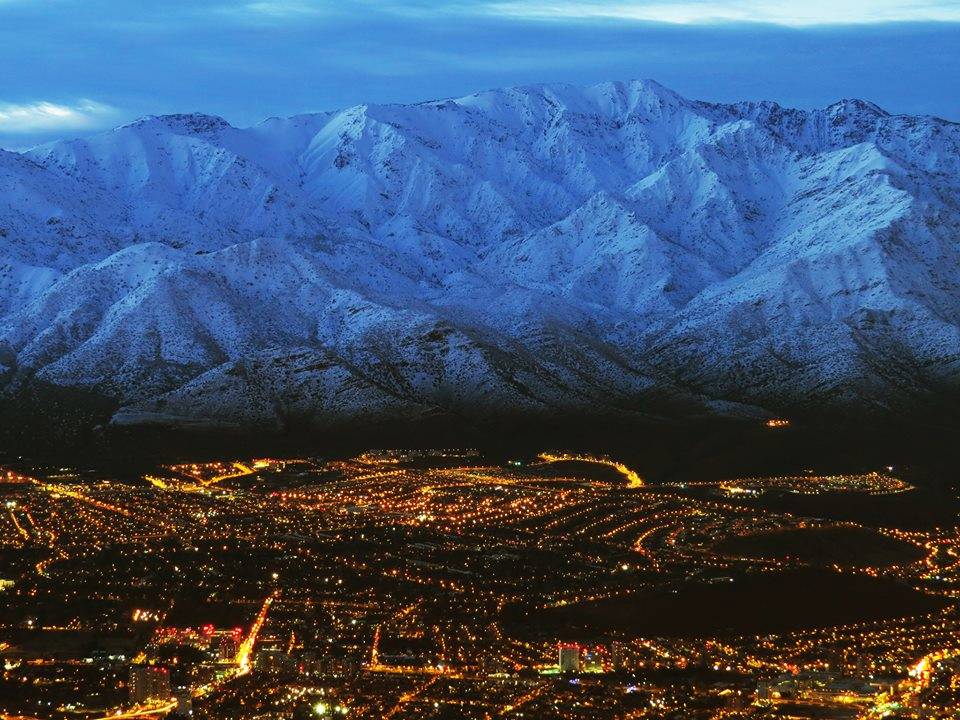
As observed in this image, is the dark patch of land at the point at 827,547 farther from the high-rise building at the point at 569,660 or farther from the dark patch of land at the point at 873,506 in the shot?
the high-rise building at the point at 569,660

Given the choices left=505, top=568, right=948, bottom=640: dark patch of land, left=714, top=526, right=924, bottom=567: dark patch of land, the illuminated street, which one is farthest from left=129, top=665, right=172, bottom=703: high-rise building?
left=714, top=526, right=924, bottom=567: dark patch of land

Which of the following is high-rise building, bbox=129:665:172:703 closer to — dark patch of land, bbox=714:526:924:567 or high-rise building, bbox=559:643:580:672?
high-rise building, bbox=559:643:580:672

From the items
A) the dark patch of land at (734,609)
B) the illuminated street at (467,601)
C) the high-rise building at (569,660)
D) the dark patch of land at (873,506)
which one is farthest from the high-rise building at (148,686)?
the dark patch of land at (873,506)

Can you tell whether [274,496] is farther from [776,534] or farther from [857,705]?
[857,705]

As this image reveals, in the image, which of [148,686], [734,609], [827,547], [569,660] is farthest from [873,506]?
[148,686]

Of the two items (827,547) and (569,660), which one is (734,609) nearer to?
(569,660)
